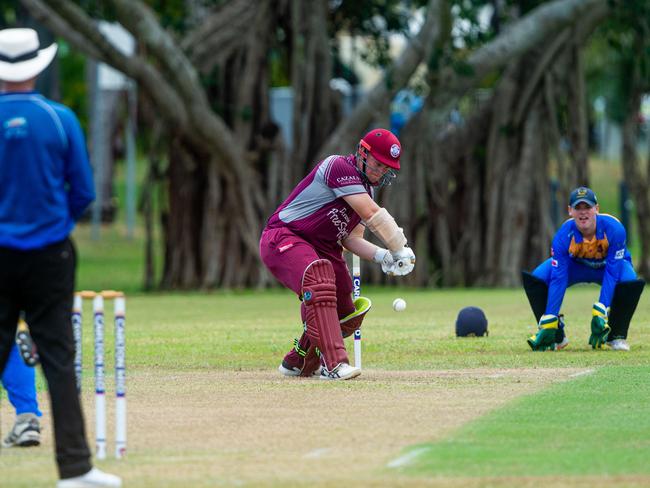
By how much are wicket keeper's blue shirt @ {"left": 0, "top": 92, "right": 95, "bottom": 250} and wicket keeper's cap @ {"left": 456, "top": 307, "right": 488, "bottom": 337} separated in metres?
7.78

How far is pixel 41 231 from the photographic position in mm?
6770

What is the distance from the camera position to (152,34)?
71.9 ft

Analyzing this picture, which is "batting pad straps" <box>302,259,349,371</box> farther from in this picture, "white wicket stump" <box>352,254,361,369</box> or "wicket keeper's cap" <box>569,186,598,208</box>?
"wicket keeper's cap" <box>569,186,598,208</box>

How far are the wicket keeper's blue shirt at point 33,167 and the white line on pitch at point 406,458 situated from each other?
6.43ft

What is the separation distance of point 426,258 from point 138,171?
3874 cm

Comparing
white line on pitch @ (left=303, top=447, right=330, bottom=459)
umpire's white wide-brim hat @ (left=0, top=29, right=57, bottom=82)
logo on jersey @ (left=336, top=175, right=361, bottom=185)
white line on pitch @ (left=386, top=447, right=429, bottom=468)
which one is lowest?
white line on pitch @ (left=303, top=447, right=330, bottom=459)

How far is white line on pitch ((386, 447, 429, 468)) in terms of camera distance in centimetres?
698

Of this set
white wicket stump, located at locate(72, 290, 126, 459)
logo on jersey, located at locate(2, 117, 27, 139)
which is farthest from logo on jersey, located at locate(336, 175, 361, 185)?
logo on jersey, located at locate(2, 117, 27, 139)

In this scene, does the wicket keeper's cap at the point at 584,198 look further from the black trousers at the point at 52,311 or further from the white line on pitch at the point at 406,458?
the black trousers at the point at 52,311

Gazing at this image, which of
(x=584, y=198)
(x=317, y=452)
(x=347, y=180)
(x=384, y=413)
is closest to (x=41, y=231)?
(x=317, y=452)

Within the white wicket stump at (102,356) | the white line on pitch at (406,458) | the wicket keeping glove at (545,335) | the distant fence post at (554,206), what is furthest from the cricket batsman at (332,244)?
the distant fence post at (554,206)

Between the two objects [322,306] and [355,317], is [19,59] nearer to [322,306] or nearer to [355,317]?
[322,306]

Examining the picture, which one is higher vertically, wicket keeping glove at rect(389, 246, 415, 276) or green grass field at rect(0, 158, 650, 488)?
wicket keeping glove at rect(389, 246, 415, 276)

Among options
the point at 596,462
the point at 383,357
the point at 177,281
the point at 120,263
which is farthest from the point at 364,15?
the point at 596,462
